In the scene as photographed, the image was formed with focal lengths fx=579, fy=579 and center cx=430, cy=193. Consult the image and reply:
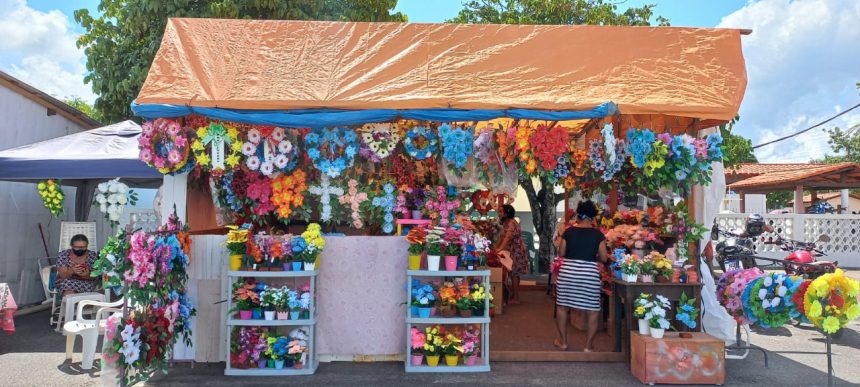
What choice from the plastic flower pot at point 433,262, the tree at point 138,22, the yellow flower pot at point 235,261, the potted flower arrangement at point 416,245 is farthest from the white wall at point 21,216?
the plastic flower pot at point 433,262

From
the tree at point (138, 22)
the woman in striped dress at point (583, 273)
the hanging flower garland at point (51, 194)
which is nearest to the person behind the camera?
the woman in striped dress at point (583, 273)

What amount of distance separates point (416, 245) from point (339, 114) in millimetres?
1508

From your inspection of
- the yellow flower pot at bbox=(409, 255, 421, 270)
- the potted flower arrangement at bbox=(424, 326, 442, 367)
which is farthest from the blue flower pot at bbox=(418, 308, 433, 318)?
the yellow flower pot at bbox=(409, 255, 421, 270)

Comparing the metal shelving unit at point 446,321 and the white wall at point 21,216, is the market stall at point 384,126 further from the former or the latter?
the white wall at point 21,216

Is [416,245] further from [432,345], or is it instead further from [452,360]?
[452,360]

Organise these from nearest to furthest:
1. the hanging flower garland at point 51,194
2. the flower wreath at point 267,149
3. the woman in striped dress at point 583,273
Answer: the flower wreath at point 267,149, the woman in striped dress at point 583,273, the hanging flower garland at point 51,194

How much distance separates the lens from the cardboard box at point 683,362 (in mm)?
5293

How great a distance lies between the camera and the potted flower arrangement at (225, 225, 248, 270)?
5.50m

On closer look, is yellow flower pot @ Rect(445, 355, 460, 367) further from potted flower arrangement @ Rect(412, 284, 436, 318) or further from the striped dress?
the striped dress

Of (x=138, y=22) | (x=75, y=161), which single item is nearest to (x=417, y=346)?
(x=75, y=161)

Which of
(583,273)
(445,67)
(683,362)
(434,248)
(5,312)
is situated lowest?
(683,362)

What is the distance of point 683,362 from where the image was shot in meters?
5.30

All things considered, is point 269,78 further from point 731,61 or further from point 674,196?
point 731,61

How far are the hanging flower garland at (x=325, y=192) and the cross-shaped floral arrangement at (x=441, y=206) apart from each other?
3.27 feet
